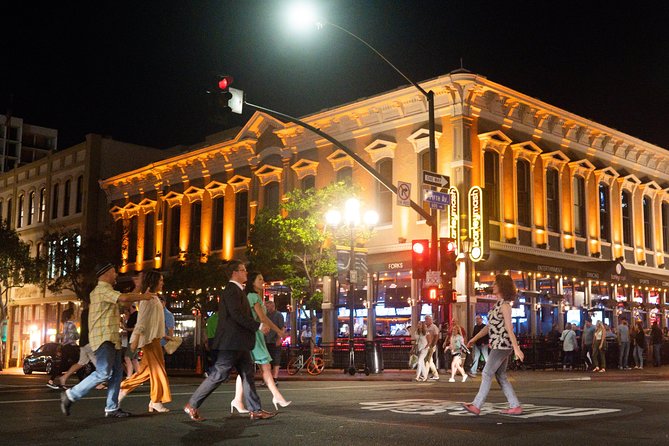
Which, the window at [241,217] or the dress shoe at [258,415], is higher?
the window at [241,217]

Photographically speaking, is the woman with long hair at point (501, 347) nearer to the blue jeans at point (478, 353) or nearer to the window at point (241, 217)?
the blue jeans at point (478, 353)

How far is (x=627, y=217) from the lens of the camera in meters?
35.9

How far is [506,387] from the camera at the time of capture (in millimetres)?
10352

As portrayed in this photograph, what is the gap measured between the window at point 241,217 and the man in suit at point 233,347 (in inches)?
1064

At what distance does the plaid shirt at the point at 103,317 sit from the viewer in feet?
33.5

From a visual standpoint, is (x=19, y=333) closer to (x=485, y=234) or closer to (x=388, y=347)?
(x=388, y=347)

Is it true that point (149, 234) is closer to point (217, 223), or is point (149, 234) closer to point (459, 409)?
point (217, 223)

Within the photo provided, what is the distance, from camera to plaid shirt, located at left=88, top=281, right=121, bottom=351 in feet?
33.5

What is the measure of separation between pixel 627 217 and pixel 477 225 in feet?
36.8

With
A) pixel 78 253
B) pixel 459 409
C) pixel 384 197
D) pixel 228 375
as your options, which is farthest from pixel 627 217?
pixel 228 375

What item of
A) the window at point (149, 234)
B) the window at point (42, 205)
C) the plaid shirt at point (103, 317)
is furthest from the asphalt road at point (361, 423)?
the window at point (42, 205)

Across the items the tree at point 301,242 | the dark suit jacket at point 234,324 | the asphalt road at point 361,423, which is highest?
the tree at point 301,242

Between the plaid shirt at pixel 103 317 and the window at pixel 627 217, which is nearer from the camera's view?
the plaid shirt at pixel 103 317

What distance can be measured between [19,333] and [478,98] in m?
33.0
